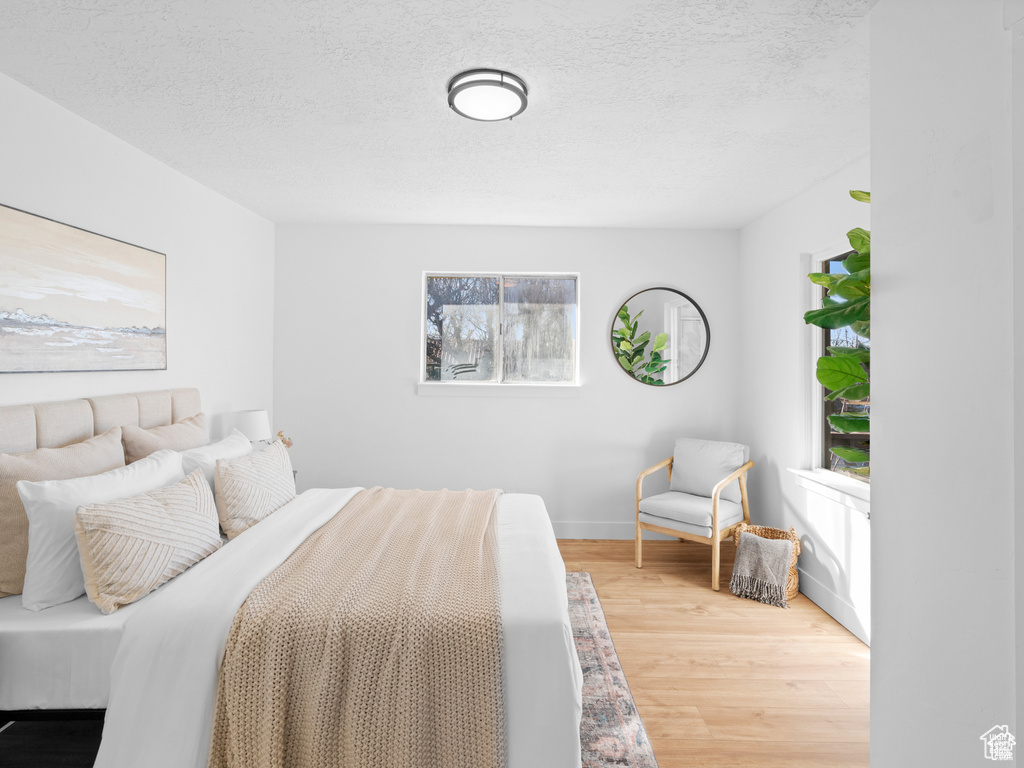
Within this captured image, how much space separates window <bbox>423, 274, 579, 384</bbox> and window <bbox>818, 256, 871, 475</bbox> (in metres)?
1.82

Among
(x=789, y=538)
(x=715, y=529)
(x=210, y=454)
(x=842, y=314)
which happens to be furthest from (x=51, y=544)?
(x=789, y=538)

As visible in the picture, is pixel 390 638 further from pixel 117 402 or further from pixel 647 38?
pixel 647 38

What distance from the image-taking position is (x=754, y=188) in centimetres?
344

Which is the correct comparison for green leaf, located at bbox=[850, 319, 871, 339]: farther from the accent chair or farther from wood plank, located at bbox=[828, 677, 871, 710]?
the accent chair

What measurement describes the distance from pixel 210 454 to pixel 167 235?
1.33m

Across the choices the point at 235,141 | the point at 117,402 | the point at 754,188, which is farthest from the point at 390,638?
the point at 754,188

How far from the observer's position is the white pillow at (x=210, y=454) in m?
2.61

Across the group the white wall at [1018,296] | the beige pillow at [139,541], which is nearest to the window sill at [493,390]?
the beige pillow at [139,541]

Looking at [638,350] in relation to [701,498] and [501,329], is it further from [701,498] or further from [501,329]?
[701,498]

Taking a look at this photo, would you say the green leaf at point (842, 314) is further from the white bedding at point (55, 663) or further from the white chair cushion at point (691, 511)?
the white bedding at point (55, 663)

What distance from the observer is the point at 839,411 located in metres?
3.40

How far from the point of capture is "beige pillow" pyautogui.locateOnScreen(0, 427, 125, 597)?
1.87 metres

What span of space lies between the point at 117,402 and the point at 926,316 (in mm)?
3185

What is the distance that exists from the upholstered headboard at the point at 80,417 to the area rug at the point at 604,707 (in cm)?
244
